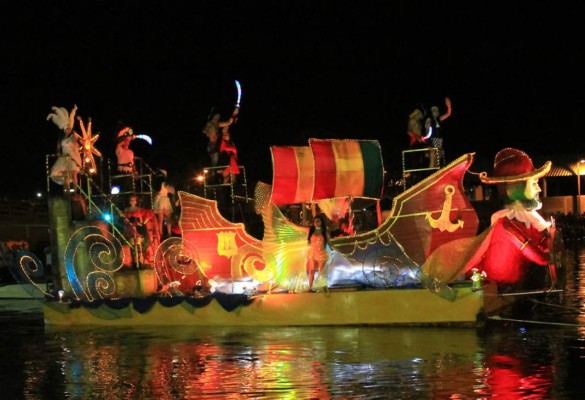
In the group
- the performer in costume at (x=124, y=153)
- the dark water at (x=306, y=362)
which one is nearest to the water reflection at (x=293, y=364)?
the dark water at (x=306, y=362)

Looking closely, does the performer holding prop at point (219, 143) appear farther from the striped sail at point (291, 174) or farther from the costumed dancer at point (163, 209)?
the striped sail at point (291, 174)

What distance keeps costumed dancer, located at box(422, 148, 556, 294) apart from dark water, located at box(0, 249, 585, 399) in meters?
1.00

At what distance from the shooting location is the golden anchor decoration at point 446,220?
49.9 ft

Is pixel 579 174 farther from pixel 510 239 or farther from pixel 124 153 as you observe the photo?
pixel 510 239

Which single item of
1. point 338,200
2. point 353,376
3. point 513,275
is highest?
point 338,200

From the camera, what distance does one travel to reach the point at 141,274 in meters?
A: 17.5

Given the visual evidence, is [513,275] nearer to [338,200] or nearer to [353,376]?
[338,200]

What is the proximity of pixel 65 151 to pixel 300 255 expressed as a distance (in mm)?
5797

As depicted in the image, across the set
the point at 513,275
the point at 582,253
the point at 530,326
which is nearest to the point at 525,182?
the point at 513,275

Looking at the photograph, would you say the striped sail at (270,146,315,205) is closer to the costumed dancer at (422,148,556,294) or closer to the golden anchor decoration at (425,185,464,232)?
the golden anchor decoration at (425,185,464,232)

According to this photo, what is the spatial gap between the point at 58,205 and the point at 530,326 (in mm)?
9776

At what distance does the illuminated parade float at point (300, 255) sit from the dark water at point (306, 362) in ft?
1.69

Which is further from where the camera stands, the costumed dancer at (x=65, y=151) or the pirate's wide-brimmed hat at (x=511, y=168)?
the costumed dancer at (x=65, y=151)

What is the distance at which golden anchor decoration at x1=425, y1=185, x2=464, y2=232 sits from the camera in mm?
15219
